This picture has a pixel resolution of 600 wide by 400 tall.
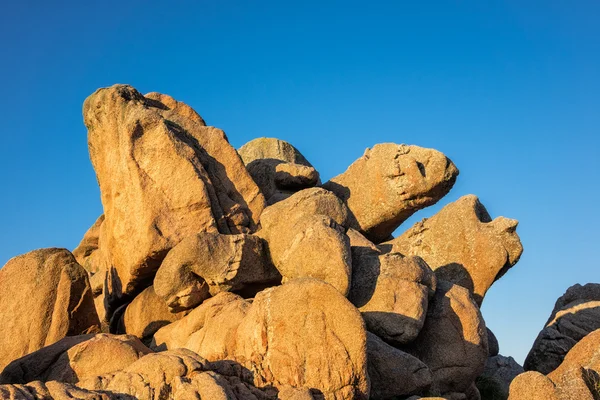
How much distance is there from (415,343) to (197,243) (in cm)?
542

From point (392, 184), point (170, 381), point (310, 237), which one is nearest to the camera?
point (170, 381)

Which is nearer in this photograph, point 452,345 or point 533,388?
point 533,388

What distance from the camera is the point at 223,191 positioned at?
21891 mm

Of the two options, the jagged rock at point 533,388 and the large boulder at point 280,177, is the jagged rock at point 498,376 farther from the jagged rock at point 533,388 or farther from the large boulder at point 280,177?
the large boulder at point 280,177

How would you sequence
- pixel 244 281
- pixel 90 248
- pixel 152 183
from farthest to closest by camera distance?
1. pixel 90 248
2. pixel 152 183
3. pixel 244 281

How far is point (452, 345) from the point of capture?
18641mm

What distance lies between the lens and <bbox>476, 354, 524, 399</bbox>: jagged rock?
20.7 meters

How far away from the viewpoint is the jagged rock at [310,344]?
14727 mm

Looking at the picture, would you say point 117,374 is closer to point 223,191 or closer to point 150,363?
point 150,363

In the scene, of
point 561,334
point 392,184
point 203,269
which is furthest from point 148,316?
point 561,334

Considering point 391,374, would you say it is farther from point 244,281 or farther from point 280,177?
point 280,177

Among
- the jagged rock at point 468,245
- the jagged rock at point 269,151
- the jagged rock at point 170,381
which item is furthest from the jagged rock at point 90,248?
the jagged rock at point 170,381

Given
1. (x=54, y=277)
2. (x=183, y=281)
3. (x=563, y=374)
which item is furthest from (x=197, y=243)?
(x=563, y=374)

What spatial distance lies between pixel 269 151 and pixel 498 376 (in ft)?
38.1
